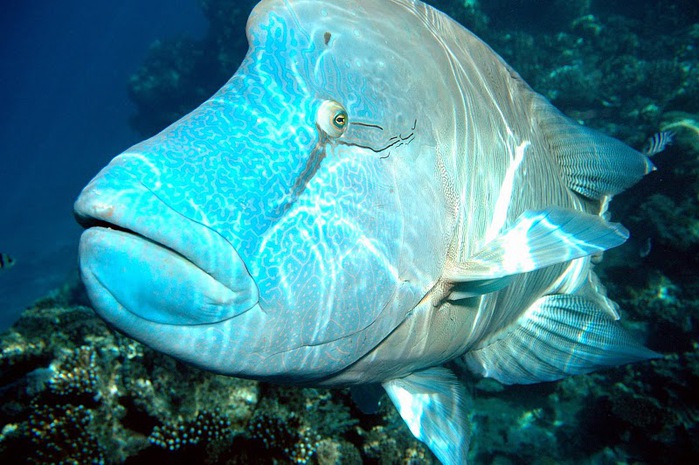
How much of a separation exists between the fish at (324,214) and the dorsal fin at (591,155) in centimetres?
105

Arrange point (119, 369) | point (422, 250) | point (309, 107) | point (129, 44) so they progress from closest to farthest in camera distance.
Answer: point (309, 107)
point (422, 250)
point (119, 369)
point (129, 44)

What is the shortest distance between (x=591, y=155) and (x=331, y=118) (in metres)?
2.53

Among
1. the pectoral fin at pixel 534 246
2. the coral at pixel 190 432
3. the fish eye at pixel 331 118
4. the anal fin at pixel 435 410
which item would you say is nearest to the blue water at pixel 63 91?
the coral at pixel 190 432

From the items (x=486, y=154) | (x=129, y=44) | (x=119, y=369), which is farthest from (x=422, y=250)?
(x=129, y=44)

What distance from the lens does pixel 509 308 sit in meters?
2.52

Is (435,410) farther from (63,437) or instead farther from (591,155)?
(63,437)

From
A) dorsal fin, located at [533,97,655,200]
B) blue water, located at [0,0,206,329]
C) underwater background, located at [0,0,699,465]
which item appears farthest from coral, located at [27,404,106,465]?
blue water, located at [0,0,206,329]

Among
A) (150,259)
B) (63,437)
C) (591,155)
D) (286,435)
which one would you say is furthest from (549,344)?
(63,437)

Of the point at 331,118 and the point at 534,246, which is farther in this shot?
the point at 534,246

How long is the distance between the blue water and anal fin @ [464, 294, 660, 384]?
46284mm

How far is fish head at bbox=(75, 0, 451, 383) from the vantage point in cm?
105

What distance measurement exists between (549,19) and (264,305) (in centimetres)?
1562

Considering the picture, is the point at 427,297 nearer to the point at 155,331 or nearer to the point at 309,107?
the point at 309,107

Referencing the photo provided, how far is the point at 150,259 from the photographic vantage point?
3.34 ft
